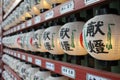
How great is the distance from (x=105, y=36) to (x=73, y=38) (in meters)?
0.30

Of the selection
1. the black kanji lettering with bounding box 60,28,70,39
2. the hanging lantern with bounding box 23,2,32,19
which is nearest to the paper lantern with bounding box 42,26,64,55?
the black kanji lettering with bounding box 60,28,70,39

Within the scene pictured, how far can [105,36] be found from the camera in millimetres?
850

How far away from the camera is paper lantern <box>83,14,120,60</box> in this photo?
83 centimetres

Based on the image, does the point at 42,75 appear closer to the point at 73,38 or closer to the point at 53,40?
the point at 53,40

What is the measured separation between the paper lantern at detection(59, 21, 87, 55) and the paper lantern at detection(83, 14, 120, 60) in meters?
0.18

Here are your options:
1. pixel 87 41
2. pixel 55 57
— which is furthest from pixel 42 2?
pixel 87 41

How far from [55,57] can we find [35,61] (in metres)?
0.40

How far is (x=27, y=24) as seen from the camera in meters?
2.39

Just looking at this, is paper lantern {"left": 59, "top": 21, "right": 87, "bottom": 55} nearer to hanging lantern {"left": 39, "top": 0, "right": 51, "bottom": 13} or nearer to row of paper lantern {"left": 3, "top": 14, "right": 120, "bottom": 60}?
row of paper lantern {"left": 3, "top": 14, "right": 120, "bottom": 60}

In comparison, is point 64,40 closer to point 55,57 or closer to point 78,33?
point 78,33

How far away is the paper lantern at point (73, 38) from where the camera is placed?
1.12m

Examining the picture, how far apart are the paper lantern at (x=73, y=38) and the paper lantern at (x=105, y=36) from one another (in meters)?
0.18

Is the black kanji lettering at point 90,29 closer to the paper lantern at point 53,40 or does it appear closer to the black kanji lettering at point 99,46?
the black kanji lettering at point 99,46

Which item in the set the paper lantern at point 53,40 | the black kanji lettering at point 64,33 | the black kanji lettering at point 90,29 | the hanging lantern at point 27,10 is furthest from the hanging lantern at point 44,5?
the black kanji lettering at point 90,29
